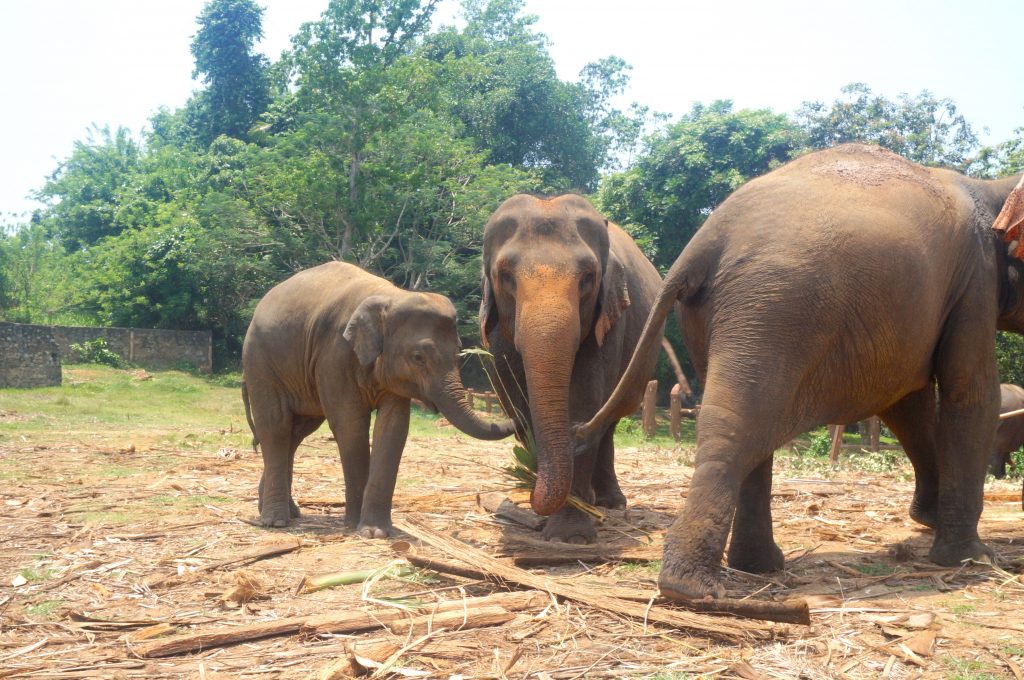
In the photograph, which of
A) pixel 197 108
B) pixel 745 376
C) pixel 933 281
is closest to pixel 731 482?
pixel 745 376

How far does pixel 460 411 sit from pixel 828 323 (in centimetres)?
279

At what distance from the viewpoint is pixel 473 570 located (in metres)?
4.52

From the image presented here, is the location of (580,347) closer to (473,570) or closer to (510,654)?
(473,570)

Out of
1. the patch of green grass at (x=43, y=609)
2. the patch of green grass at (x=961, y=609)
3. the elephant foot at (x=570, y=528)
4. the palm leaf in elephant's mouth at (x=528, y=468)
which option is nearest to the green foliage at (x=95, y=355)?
the palm leaf in elephant's mouth at (x=528, y=468)

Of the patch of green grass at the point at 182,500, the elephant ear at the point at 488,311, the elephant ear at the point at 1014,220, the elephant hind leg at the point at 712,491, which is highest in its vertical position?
the elephant ear at the point at 1014,220

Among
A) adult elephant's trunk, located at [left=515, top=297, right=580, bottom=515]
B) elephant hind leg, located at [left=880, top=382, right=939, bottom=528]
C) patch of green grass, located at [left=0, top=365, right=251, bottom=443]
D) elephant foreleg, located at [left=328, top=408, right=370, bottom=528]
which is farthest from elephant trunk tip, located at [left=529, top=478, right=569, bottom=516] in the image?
patch of green grass, located at [left=0, top=365, right=251, bottom=443]

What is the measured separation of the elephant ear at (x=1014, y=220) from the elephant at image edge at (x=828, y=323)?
9cm

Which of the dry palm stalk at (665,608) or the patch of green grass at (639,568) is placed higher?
the dry palm stalk at (665,608)

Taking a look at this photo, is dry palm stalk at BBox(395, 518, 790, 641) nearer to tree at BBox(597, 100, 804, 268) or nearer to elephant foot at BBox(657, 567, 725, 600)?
elephant foot at BBox(657, 567, 725, 600)

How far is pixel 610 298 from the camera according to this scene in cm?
619

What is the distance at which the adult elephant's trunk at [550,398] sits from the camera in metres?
5.24

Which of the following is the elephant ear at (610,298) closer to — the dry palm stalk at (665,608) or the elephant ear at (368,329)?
the elephant ear at (368,329)

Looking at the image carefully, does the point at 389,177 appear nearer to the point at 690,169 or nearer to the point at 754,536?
the point at 690,169

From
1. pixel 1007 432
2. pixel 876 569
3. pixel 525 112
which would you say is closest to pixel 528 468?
pixel 876 569
